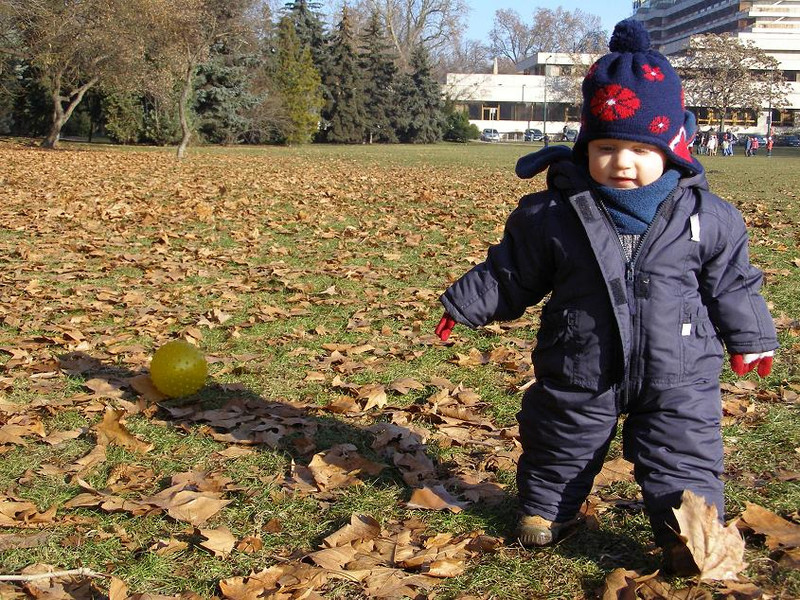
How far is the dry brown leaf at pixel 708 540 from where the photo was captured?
2.37 metres

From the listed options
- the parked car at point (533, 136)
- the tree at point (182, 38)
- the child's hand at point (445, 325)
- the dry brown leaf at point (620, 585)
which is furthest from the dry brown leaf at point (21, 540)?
the parked car at point (533, 136)

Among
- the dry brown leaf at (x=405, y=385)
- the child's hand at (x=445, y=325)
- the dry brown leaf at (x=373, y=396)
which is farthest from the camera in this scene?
the dry brown leaf at (x=405, y=385)

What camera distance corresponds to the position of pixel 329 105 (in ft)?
A: 170

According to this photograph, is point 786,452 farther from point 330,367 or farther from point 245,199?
point 245,199

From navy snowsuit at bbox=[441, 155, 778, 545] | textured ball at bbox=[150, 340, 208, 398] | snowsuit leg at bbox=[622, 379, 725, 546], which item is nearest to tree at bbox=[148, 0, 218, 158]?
textured ball at bbox=[150, 340, 208, 398]

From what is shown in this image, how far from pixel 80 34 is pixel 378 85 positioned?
104 feet

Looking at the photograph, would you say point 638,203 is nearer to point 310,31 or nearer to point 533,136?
point 310,31

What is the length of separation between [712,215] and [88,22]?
2860 cm

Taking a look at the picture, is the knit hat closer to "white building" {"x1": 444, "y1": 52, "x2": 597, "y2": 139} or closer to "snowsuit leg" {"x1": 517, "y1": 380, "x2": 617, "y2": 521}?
"snowsuit leg" {"x1": 517, "y1": 380, "x2": 617, "y2": 521}

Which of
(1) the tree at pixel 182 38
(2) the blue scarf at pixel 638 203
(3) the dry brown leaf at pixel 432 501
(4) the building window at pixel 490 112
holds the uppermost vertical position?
(4) the building window at pixel 490 112

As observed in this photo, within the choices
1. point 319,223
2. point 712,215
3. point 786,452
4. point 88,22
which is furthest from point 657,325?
point 88,22

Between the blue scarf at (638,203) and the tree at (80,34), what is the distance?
26.1m

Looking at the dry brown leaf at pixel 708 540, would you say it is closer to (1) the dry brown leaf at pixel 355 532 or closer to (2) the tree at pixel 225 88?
(1) the dry brown leaf at pixel 355 532

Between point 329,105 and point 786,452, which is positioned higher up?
point 329,105
